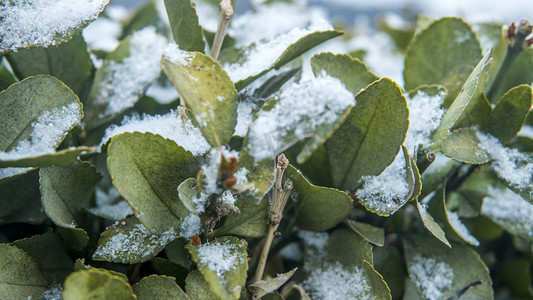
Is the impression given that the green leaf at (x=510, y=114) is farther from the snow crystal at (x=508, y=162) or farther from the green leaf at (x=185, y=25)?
the green leaf at (x=185, y=25)

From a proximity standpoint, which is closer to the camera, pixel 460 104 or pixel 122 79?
pixel 460 104

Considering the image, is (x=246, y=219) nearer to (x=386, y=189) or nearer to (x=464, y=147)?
(x=386, y=189)

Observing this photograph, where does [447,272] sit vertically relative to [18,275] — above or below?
below

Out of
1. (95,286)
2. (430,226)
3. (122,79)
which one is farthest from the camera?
(122,79)

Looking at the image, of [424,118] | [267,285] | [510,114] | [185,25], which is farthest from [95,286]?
[510,114]

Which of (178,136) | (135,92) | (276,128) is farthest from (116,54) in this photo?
(276,128)

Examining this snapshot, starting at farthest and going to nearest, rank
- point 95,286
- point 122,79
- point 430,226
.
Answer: point 122,79 → point 430,226 → point 95,286

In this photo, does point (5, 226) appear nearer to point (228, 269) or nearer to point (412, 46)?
point (228, 269)
